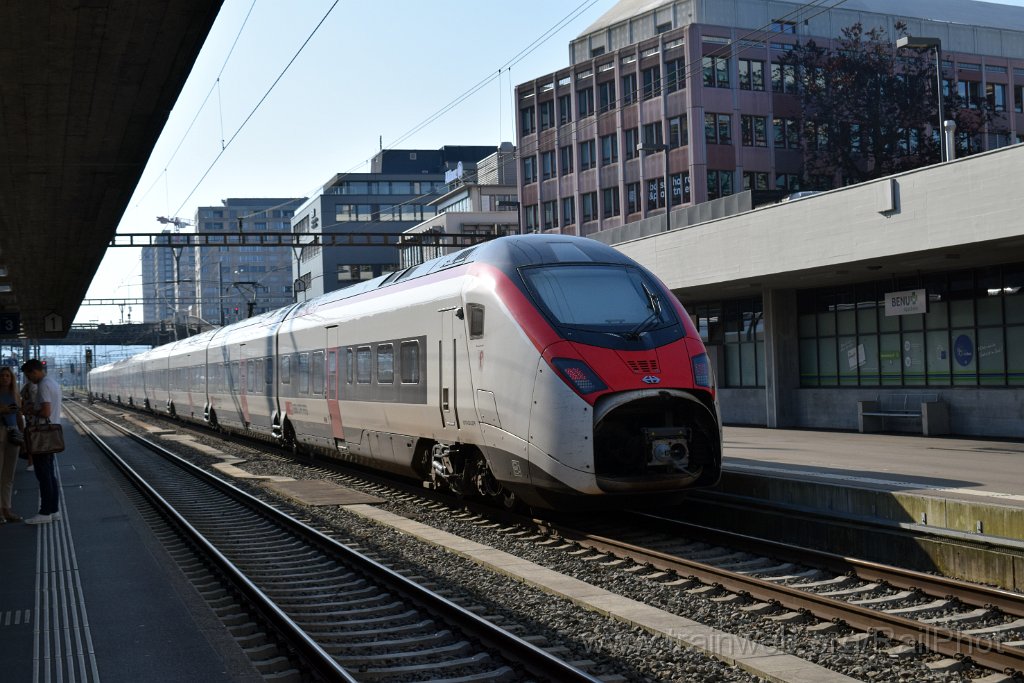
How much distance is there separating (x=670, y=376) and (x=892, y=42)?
49.2m

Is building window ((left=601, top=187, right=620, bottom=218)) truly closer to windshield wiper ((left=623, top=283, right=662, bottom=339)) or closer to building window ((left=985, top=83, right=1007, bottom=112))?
building window ((left=985, top=83, right=1007, bottom=112))

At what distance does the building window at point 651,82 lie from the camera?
53.2m

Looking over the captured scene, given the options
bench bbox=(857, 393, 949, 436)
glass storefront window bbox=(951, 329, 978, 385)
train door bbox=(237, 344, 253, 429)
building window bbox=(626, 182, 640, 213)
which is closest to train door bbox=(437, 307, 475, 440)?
bench bbox=(857, 393, 949, 436)

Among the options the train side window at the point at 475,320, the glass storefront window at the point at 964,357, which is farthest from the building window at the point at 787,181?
the train side window at the point at 475,320

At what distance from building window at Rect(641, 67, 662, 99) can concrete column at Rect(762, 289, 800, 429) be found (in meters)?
29.0

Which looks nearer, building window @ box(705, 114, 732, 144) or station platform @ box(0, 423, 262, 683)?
station platform @ box(0, 423, 262, 683)

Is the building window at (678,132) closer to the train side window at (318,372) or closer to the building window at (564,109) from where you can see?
the building window at (564,109)

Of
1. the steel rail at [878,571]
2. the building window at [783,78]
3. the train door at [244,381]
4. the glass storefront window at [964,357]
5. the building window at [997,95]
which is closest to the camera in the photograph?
the steel rail at [878,571]

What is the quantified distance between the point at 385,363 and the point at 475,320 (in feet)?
11.6

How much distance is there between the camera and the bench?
856 inches

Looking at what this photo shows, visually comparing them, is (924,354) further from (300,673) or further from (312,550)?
(300,673)

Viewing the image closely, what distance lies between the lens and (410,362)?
1465 centimetres

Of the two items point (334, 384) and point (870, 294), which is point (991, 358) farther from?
point (334, 384)

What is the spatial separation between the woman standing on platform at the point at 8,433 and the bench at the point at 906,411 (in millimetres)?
16582
